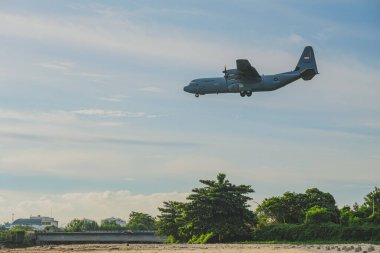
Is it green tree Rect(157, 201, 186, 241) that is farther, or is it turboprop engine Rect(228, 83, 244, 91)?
green tree Rect(157, 201, 186, 241)

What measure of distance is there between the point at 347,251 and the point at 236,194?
32.0 meters

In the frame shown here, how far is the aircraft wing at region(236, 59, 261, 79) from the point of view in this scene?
225 feet

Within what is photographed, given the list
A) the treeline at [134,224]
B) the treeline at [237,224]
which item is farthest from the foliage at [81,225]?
the treeline at [237,224]

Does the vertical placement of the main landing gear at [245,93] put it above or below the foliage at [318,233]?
above

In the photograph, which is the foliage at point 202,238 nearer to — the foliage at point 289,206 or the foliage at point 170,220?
the foliage at point 170,220

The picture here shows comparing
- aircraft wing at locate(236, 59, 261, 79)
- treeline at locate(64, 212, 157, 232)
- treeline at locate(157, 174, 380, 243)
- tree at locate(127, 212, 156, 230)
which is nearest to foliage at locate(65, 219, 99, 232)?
treeline at locate(64, 212, 157, 232)

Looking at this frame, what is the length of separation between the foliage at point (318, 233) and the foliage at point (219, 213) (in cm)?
232

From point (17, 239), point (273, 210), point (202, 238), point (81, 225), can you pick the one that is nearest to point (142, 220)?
point (81, 225)

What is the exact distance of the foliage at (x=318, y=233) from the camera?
2685 inches

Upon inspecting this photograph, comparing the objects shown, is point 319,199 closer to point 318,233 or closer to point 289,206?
point 289,206

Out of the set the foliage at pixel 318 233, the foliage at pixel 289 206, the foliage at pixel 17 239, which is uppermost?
the foliage at pixel 289 206

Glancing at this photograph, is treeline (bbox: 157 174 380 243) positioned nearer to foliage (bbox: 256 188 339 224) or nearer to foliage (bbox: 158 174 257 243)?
foliage (bbox: 158 174 257 243)

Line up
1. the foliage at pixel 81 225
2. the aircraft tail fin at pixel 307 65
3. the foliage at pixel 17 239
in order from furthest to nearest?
the foliage at pixel 81 225 → the foliage at pixel 17 239 → the aircraft tail fin at pixel 307 65

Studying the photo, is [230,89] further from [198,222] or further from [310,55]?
[198,222]
